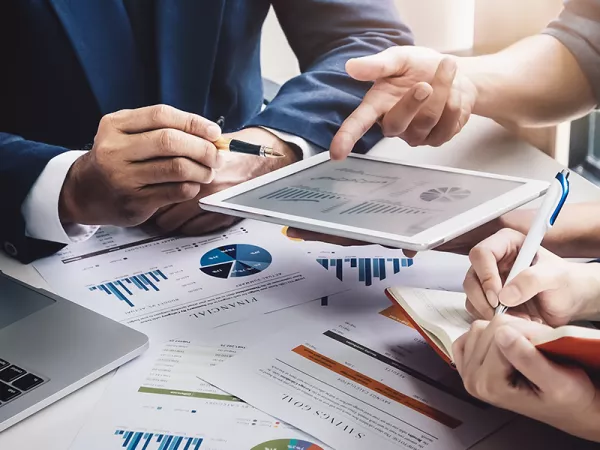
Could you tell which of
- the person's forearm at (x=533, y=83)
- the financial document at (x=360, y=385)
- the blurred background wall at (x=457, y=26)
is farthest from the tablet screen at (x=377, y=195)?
the blurred background wall at (x=457, y=26)

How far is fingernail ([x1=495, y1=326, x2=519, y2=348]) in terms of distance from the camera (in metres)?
0.47

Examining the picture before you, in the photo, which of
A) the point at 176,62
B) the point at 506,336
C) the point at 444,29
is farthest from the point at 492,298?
the point at 444,29

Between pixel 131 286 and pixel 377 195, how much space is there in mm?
286

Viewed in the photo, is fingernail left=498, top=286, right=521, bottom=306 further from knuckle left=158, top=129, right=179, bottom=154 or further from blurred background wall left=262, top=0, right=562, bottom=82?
blurred background wall left=262, top=0, right=562, bottom=82

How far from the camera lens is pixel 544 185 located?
2.41ft

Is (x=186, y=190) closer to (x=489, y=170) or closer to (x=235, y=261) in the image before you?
(x=235, y=261)

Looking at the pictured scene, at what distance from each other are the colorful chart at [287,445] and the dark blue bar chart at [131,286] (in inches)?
11.1

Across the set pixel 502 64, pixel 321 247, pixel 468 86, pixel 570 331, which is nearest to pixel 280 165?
pixel 321 247

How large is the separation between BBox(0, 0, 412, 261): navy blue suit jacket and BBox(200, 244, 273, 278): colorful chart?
0.69 feet

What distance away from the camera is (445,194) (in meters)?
0.74

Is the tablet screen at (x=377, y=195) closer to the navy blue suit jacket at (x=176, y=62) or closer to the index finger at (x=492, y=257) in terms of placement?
the index finger at (x=492, y=257)

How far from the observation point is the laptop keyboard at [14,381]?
596 millimetres

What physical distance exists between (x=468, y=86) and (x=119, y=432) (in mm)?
726

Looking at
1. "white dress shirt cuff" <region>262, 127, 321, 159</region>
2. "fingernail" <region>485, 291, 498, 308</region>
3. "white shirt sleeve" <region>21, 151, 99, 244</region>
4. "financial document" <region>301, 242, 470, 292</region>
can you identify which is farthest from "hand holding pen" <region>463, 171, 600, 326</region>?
"white shirt sleeve" <region>21, 151, 99, 244</region>
